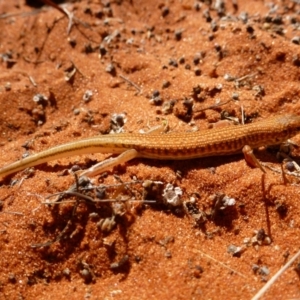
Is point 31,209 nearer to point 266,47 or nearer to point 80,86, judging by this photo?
point 80,86

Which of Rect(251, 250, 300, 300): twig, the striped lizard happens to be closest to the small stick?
the striped lizard

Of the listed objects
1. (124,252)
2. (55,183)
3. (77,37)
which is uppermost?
(77,37)

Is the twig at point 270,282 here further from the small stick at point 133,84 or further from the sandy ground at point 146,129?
the small stick at point 133,84

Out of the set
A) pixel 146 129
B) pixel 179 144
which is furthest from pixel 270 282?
pixel 146 129

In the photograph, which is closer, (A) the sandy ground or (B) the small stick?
(A) the sandy ground

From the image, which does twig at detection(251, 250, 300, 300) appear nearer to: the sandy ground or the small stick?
the sandy ground

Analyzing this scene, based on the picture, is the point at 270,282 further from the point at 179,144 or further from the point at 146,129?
the point at 146,129

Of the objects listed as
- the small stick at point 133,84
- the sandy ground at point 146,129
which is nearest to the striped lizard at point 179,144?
the sandy ground at point 146,129

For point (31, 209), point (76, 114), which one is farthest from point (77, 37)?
point (31, 209)
